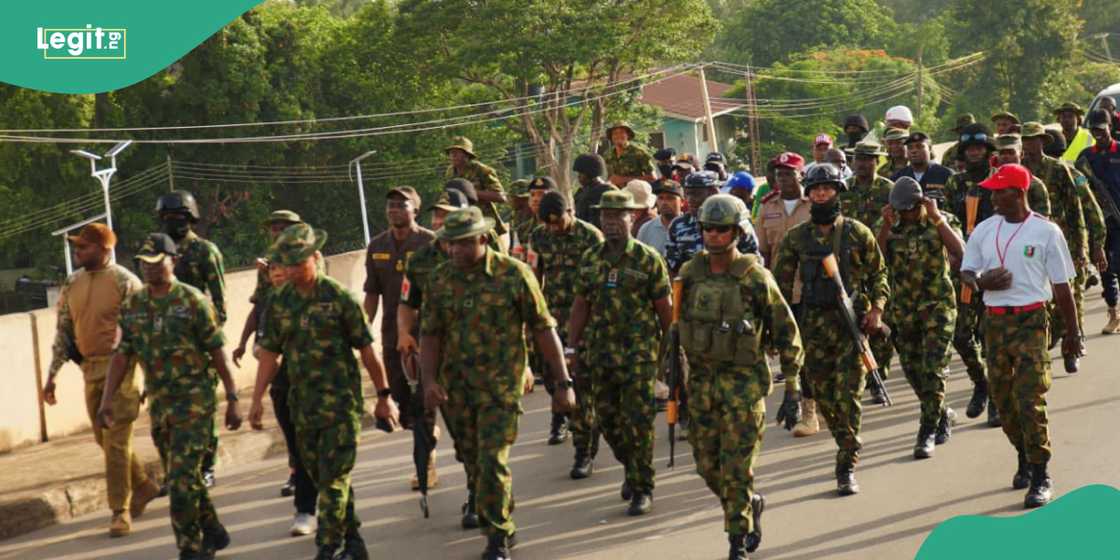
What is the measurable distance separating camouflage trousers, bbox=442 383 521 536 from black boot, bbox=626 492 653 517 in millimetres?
1174

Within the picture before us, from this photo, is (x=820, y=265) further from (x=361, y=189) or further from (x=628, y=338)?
(x=361, y=189)

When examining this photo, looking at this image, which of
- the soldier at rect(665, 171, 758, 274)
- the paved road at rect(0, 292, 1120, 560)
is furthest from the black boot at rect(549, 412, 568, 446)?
the soldier at rect(665, 171, 758, 274)

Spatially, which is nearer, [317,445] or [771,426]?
[317,445]

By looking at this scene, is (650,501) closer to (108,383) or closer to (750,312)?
(750,312)

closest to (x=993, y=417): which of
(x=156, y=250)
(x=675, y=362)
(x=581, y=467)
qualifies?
(x=581, y=467)

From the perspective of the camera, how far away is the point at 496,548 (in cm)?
753

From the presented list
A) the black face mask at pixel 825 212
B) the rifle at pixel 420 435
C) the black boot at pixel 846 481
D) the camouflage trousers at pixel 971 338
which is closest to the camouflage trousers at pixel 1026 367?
the black boot at pixel 846 481

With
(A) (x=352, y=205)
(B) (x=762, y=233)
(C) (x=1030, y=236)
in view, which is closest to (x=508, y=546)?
(C) (x=1030, y=236)

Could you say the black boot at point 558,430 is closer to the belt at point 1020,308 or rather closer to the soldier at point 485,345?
the soldier at point 485,345

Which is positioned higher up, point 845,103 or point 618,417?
point 845,103

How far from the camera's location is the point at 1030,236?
26.8 ft

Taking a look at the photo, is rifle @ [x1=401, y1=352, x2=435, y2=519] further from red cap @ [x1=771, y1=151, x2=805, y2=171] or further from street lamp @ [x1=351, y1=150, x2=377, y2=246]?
street lamp @ [x1=351, y1=150, x2=377, y2=246]

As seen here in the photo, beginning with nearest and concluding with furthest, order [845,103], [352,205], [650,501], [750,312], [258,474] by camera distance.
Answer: [750,312]
[650,501]
[258,474]
[352,205]
[845,103]

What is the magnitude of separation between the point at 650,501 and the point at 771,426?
261 cm
